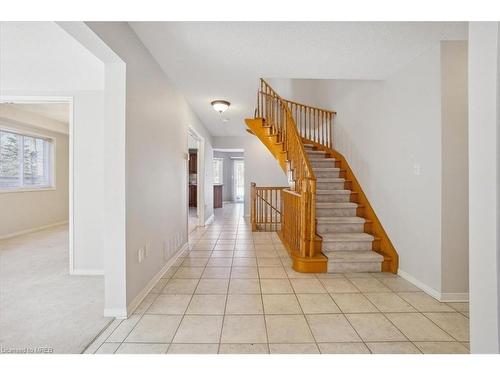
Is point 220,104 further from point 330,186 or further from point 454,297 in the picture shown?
point 454,297

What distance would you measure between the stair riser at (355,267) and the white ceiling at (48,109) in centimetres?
523

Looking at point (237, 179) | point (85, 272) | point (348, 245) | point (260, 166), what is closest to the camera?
point (85, 272)

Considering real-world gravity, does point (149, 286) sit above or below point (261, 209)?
below

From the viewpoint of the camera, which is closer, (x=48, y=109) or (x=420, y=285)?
(x=420, y=285)

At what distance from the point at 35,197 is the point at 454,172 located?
728cm

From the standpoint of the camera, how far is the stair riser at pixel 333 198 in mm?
3820

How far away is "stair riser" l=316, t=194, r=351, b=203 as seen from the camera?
382cm

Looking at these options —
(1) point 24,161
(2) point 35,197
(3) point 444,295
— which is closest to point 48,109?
(1) point 24,161

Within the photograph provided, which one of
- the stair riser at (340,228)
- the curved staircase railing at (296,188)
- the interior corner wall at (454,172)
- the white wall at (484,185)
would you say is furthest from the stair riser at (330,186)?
the white wall at (484,185)

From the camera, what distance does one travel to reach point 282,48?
2.21 m

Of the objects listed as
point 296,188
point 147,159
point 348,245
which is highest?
point 147,159
